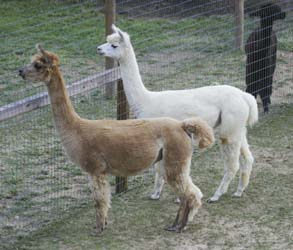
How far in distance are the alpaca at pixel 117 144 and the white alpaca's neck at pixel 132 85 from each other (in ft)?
2.43

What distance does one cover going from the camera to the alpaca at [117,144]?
5.68 m

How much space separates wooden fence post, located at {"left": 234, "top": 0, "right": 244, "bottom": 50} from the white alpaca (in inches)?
208

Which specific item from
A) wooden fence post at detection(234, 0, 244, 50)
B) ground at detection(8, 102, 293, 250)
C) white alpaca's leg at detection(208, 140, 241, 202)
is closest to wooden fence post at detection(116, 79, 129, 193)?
ground at detection(8, 102, 293, 250)

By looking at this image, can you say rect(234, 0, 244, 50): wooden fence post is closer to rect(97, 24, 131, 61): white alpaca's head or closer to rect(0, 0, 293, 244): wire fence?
rect(0, 0, 293, 244): wire fence

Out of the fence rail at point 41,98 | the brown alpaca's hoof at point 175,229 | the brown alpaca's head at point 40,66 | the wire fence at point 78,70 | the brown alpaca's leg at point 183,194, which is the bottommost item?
the wire fence at point 78,70

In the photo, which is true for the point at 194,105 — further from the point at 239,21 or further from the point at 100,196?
the point at 239,21

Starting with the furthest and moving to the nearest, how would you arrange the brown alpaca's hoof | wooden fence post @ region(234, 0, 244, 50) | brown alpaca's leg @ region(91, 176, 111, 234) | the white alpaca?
wooden fence post @ region(234, 0, 244, 50)
the white alpaca
the brown alpaca's hoof
brown alpaca's leg @ region(91, 176, 111, 234)

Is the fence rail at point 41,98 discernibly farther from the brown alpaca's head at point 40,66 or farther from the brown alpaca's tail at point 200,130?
the brown alpaca's tail at point 200,130

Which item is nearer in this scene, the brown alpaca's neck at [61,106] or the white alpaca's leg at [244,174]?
the brown alpaca's neck at [61,106]

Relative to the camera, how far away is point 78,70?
10.9m

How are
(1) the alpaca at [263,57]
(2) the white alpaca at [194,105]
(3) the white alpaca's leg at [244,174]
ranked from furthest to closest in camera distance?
1. (1) the alpaca at [263,57]
2. (3) the white alpaca's leg at [244,174]
3. (2) the white alpaca at [194,105]

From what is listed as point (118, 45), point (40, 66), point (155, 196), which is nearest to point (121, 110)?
point (118, 45)

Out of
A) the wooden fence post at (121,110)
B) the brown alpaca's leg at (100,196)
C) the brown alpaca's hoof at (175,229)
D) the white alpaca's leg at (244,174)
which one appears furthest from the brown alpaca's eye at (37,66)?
the white alpaca's leg at (244,174)

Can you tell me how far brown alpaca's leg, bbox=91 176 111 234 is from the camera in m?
5.70
